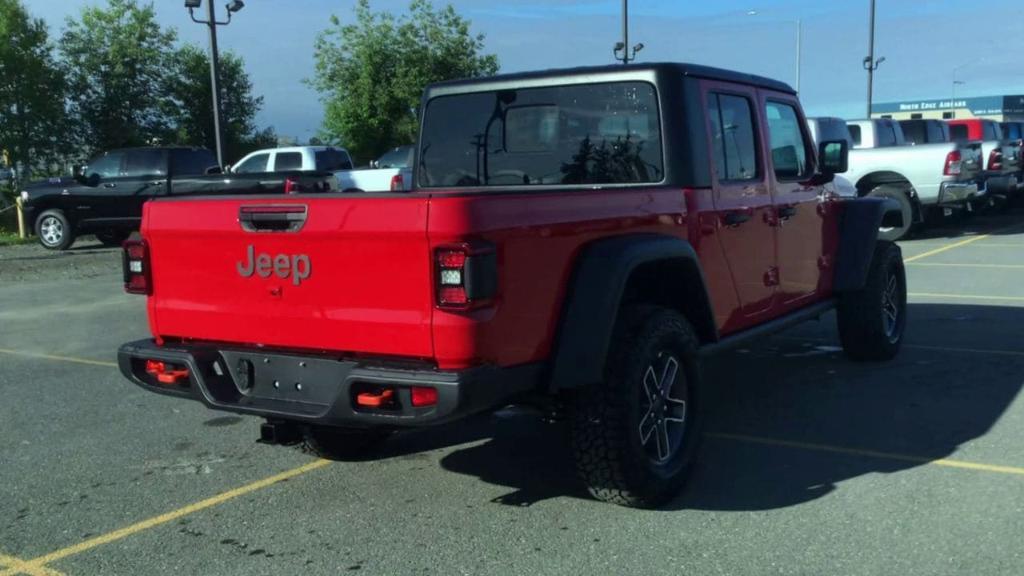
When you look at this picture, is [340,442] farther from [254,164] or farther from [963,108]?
[963,108]

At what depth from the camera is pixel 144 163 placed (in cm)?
1883

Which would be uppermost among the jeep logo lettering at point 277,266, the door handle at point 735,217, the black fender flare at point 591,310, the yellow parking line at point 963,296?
the door handle at point 735,217

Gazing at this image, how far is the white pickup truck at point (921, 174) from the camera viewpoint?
53.9ft

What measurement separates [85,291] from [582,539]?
33.9 feet

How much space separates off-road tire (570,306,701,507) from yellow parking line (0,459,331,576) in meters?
1.62

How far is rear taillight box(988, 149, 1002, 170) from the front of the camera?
63.6ft

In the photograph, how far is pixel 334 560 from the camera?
3.86 metres

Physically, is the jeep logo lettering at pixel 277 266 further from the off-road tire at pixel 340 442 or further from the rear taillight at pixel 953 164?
the rear taillight at pixel 953 164

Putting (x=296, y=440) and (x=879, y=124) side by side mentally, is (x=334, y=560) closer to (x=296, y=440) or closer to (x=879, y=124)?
(x=296, y=440)

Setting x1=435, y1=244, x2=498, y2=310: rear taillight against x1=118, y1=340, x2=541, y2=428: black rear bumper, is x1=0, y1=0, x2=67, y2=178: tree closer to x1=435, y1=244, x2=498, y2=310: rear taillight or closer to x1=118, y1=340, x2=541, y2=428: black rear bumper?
x1=118, y1=340, x2=541, y2=428: black rear bumper

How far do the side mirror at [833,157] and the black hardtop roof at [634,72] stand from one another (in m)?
0.69

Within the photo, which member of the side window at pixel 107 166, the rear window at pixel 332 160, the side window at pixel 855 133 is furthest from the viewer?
the rear window at pixel 332 160

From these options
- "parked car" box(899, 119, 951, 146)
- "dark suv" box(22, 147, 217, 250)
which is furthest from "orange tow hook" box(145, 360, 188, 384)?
"parked car" box(899, 119, 951, 146)

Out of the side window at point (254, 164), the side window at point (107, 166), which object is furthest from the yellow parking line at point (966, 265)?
the side window at point (107, 166)
